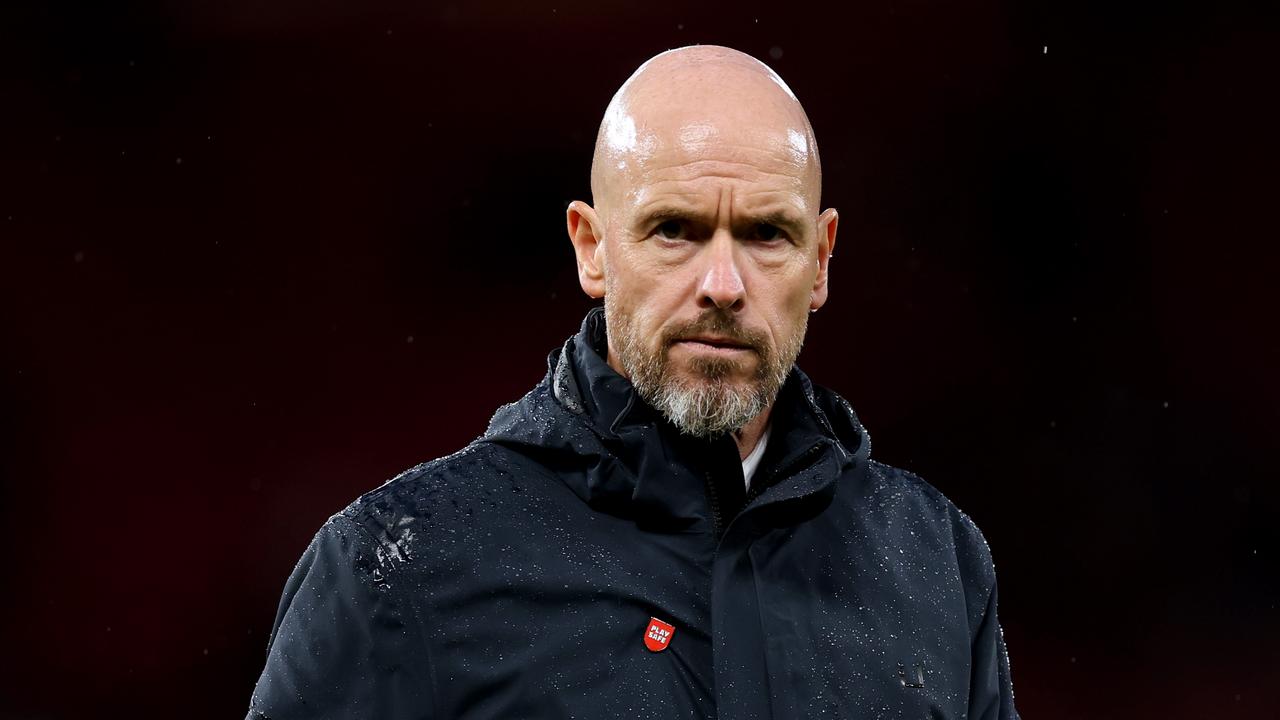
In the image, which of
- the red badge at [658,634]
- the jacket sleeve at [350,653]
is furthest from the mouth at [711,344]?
the jacket sleeve at [350,653]

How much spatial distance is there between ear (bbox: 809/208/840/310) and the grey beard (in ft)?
0.62

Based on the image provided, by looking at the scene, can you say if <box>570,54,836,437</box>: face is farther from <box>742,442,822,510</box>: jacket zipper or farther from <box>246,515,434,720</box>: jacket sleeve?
<box>246,515,434,720</box>: jacket sleeve

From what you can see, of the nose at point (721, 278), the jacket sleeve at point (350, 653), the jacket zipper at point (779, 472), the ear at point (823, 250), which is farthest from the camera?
the ear at point (823, 250)

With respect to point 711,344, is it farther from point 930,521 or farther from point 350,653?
point 350,653

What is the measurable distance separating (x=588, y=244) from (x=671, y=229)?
0.24m

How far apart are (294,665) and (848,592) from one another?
0.94 metres

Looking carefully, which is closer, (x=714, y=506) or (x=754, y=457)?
(x=714, y=506)

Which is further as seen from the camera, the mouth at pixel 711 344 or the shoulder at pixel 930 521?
the shoulder at pixel 930 521

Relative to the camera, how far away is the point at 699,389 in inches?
94.3

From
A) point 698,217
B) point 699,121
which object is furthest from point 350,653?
point 699,121

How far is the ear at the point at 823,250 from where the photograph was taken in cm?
261

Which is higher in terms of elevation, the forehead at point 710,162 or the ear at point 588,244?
the forehead at point 710,162

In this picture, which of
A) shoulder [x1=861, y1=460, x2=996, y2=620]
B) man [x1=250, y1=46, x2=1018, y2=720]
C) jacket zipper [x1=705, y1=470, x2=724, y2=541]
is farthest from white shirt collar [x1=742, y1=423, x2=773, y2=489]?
shoulder [x1=861, y1=460, x2=996, y2=620]

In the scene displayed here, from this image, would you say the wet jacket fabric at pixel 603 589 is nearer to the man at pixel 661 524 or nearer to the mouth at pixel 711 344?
the man at pixel 661 524
